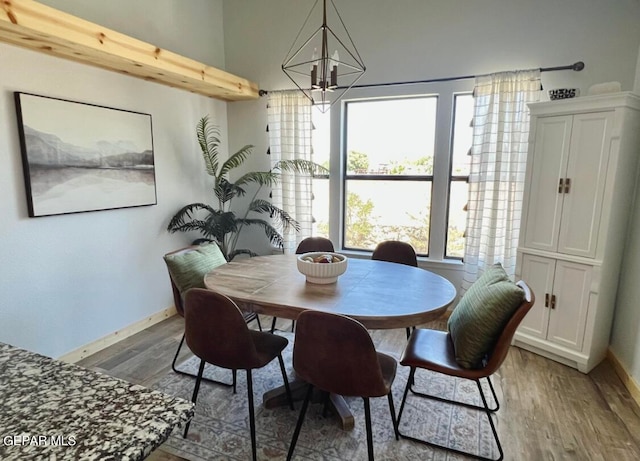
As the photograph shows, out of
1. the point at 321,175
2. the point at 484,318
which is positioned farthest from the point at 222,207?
the point at 484,318

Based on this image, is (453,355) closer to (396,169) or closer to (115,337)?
(396,169)

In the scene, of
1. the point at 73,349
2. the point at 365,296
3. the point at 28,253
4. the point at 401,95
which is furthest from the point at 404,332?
the point at 28,253

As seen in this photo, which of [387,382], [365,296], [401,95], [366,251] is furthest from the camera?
[366,251]

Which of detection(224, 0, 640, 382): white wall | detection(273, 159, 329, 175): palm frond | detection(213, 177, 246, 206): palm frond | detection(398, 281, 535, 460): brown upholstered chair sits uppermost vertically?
detection(224, 0, 640, 382): white wall

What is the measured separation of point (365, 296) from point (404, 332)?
1.58 meters

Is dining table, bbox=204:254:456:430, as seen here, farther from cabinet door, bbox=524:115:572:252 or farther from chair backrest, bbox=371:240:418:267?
cabinet door, bbox=524:115:572:252

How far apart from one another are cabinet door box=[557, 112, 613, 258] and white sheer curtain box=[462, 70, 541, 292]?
504 millimetres

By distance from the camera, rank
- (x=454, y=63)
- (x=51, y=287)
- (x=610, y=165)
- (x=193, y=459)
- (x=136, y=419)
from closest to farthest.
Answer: (x=136, y=419) → (x=193, y=459) → (x=610, y=165) → (x=51, y=287) → (x=454, y=63)

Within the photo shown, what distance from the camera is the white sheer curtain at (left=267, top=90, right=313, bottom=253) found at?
150 inches

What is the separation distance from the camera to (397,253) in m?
2.92

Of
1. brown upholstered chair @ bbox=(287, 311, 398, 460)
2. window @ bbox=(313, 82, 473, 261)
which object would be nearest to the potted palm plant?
window @ bbox=(313, 82, 473, 261)

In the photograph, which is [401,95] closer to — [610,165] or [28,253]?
[610,165]

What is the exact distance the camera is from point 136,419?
2.38 feet

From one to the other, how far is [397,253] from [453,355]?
1084 millimetres
